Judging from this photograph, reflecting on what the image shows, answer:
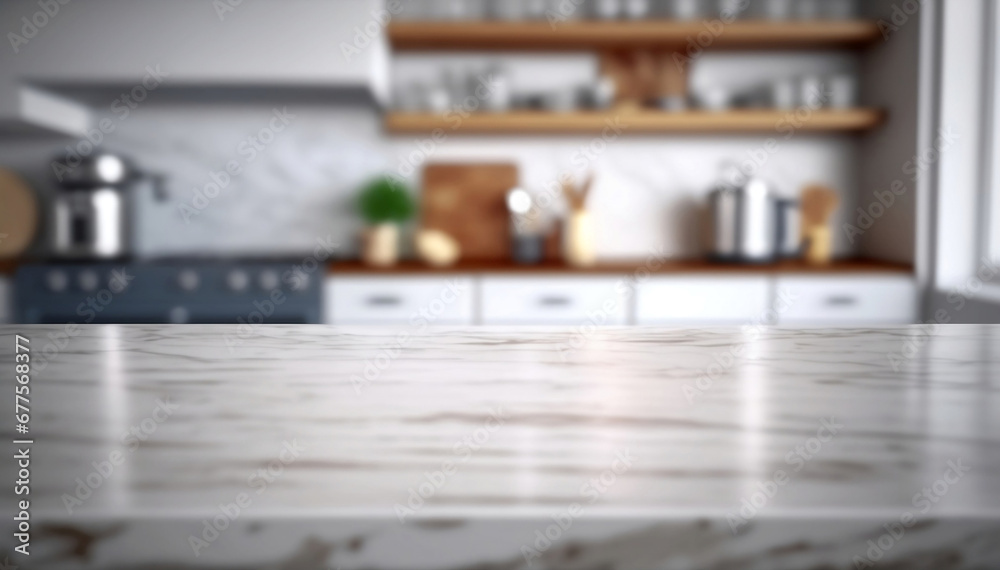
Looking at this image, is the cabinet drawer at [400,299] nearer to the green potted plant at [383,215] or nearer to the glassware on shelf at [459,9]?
the green potted plant at [383,215]

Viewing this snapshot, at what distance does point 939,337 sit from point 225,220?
2.54 m

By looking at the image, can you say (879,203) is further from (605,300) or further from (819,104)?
(605,300)

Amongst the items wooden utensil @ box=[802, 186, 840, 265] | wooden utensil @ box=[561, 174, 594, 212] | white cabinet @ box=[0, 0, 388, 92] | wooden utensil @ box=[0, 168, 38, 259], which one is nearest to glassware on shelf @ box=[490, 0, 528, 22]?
white cabinet @ box=[0, 0, 388, 92]

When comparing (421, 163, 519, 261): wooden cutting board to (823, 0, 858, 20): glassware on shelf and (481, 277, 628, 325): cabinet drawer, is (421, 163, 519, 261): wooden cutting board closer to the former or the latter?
(481, 277, 628, 325): cabinet drawer

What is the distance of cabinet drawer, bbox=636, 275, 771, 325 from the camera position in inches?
91.6

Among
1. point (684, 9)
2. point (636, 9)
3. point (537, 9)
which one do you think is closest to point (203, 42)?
point (537, 9)

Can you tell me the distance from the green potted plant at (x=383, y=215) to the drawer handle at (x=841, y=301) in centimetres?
143

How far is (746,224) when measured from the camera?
251 centimetres

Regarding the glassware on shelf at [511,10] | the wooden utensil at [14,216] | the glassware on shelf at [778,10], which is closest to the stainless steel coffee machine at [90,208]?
the wooden utensil at [14,216]

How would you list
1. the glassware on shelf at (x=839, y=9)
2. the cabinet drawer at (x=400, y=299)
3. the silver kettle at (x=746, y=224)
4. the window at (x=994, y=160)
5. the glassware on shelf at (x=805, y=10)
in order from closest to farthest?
1. the window at (x=994, y=160)
2. the cabinet drawer at (x=400, y=299)
3. the silver kettle at (x=746, y=224)
4. the glassware on shelf at (x=805, y=10)
5. the glassware on shelf at (x=839, y=9)

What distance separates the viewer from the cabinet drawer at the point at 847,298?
2328mm

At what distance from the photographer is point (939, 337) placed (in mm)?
728

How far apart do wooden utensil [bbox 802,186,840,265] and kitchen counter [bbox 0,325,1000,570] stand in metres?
2.21

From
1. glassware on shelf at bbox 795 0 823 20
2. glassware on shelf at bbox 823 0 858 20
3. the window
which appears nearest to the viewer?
the window
